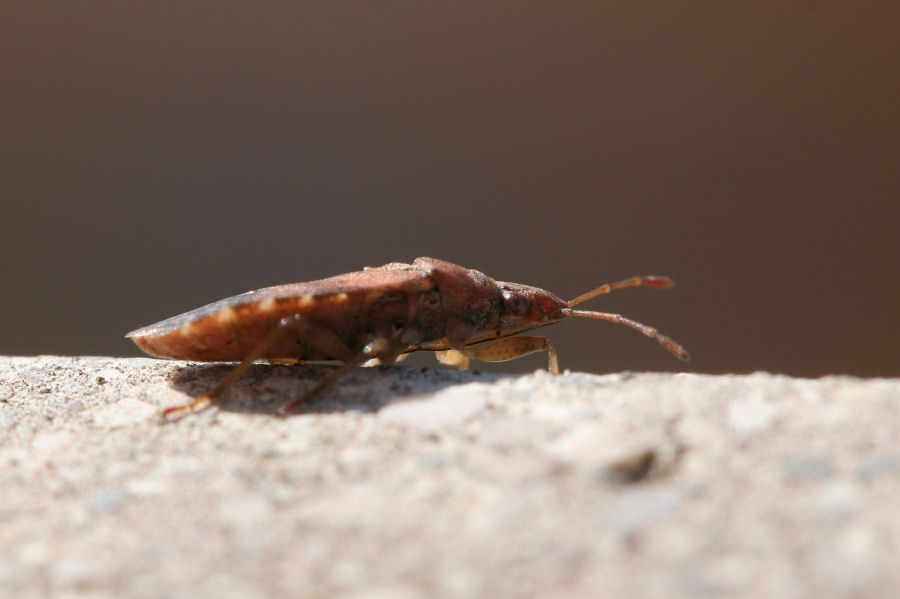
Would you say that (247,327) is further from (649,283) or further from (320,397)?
(649,283)

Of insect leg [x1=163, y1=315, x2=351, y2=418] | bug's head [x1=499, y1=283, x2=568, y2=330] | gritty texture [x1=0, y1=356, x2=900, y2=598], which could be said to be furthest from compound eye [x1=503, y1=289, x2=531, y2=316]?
gritty texture [x1=0, y1=356, x2=900, y2=598]

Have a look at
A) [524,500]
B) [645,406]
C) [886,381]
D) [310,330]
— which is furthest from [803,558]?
[310,330]

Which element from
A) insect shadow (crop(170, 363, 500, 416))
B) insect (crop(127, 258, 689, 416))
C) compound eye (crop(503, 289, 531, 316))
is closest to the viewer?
insect shadow (crop(170, 363, 500, 416))

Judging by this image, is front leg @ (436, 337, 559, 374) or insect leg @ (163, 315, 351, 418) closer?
insect leg @ (163, 315, 351, 418)

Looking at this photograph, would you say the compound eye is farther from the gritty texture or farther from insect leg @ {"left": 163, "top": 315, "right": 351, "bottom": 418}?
the gritty texture

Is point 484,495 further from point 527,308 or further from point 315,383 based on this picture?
point 527,308

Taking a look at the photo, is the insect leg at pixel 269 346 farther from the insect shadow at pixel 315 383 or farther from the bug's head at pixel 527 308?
the bug's head at pixel 527 308

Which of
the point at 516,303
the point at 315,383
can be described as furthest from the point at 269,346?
the point at 516,303
